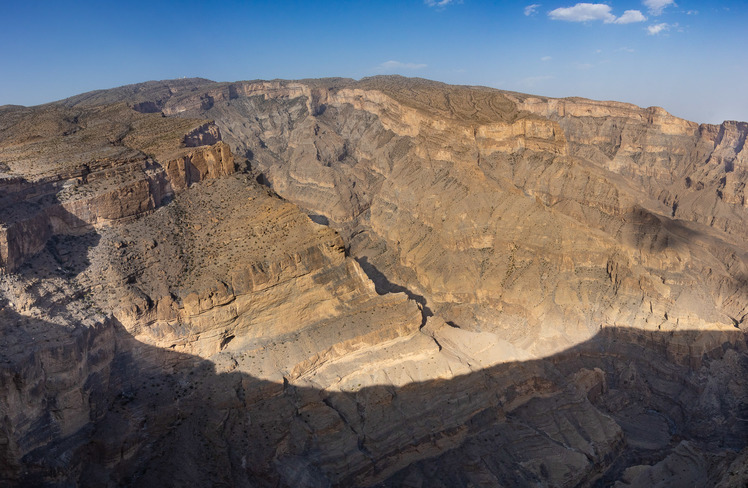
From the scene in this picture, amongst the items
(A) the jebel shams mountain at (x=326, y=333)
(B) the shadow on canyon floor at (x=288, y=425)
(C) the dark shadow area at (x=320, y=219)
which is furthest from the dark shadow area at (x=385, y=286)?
(C) the dark shadow area at (x=320, y=219)

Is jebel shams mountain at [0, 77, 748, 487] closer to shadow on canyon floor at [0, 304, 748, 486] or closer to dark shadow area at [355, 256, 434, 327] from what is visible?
shadow on canyon floor at [0, 304, 748, 486]

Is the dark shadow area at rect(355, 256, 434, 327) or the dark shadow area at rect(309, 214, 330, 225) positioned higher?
the dark shadow area at rect(309, 214, 330, 225)

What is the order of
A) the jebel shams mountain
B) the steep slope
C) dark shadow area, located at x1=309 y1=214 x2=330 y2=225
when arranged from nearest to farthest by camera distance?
the jebel shams mountain
the steep slope
dark shadow area, located at x1=309 y1=214 x2=330 y2=225

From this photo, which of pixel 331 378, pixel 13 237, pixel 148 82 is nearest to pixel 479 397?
pixel 331 378

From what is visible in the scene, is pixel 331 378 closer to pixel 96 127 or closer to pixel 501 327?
pixel 501 327

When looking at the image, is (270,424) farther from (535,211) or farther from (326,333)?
(535,211)

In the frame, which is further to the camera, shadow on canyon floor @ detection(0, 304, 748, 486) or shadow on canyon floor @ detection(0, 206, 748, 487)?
shadow on canyon floor @ detection(0, 304, 748, 486)

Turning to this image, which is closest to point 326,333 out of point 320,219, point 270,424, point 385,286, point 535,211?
point 270,424

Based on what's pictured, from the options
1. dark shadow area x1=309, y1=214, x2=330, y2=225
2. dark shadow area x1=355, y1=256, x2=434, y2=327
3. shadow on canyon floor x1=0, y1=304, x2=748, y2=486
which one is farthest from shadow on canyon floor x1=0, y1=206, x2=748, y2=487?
dark shadow area x1=309, y1=214, x2=330, y2=225
